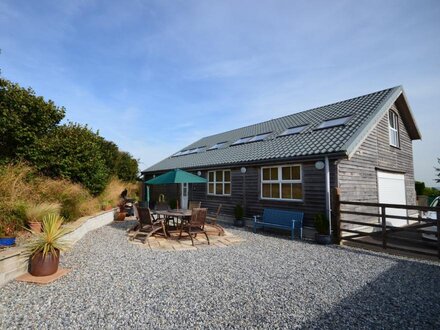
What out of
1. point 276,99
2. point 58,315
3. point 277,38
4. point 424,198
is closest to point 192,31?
point 277,38

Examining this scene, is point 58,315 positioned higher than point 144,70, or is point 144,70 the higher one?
point 144,70

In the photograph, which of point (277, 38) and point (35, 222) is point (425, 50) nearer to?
point (277, 38)

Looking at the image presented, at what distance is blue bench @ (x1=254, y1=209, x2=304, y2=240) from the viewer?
8.77 meters

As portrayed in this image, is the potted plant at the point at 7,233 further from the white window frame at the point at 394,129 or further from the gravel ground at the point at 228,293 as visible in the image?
the white window frame at the point at 394,129

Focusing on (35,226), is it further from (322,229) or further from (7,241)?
(322,229)

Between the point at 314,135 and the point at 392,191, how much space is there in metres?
4.58

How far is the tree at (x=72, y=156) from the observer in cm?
1076

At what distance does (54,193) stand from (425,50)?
13629 mm

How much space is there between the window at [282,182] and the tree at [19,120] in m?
10.0

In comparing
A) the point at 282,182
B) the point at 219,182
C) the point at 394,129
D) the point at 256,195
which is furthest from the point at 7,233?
the point at 394,129

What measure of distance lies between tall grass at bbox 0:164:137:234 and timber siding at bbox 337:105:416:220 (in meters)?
9.48

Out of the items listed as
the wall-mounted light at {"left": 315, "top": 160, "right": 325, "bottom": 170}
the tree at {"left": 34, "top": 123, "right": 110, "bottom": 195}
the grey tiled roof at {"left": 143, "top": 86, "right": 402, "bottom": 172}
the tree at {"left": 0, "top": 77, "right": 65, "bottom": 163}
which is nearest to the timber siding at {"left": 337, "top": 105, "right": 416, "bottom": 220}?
the wall-mounted light at {"left": 315, "top": 160, "right": 325, "bottom": 170}

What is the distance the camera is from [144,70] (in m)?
11.5

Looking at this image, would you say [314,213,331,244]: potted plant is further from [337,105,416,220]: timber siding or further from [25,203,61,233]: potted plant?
[25,203,61,233]: potted plant
